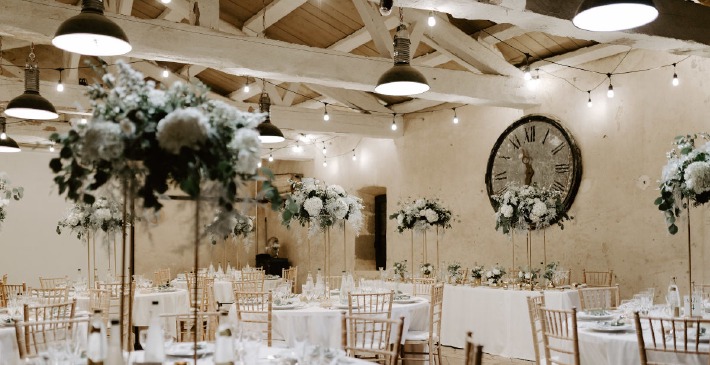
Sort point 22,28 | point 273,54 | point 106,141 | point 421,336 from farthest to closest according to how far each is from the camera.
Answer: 1. point 273,54
2. point 421,336
3. point 22,28
4. point 106,141

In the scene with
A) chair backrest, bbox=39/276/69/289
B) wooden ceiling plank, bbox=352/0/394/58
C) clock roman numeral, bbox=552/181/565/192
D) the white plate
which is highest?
wooden ceiling plank, bbox=352/0/394/58

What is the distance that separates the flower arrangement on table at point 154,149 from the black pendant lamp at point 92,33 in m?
1.39

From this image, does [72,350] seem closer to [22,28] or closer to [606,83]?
[22,28]

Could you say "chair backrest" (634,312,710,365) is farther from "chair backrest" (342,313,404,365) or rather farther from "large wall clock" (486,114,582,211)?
"large wall clock" (486,114,582,211)

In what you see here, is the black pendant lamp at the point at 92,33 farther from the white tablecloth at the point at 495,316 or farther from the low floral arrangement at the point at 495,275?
the low floral arrangement at the point at 495,275

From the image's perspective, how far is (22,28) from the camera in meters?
5.84

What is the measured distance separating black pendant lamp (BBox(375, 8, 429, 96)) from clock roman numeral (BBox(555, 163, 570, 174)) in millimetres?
3933

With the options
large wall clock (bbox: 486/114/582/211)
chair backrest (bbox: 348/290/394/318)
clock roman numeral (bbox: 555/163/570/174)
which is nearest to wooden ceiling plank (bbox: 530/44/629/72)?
large wall clock (bbox: 486/114/582/211)

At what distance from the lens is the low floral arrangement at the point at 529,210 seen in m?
7.61

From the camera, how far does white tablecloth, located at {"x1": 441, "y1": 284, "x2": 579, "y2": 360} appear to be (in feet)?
24.1

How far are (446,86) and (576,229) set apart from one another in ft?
8.29

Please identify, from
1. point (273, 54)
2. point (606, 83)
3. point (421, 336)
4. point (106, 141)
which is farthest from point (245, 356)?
point (606, 83)

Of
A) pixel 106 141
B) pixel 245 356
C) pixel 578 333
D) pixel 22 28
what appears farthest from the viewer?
pixel 22 28

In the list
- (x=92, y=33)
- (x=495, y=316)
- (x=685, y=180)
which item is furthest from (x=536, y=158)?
(x=92, y=33)
